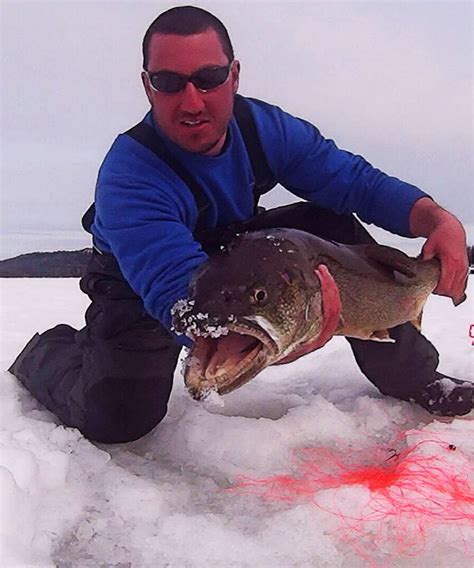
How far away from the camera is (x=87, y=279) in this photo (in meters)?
3.15

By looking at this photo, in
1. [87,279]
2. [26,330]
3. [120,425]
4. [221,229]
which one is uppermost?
[221,229]

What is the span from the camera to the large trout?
188 centimetres

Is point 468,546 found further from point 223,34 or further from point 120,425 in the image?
point 223,34

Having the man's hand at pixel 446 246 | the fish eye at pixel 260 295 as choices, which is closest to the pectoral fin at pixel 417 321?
the man's hand at pixel 446 246

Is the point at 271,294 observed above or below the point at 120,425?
above

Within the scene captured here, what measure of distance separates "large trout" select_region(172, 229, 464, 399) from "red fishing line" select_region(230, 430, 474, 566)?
1.53 ft

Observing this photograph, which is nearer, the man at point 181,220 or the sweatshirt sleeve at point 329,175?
the man at point 181,220

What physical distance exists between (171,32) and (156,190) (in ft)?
1.79

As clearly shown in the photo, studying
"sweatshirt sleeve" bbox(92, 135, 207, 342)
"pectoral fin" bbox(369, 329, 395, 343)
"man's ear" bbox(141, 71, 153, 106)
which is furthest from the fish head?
"man's ear" bbox(141, 71, 153, 106)

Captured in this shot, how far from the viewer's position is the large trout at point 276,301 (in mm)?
1880

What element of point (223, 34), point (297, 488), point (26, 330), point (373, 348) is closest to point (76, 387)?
point (297, 488)

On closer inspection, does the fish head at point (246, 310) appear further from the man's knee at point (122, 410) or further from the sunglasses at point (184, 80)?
the man's knee at point (122, 410)

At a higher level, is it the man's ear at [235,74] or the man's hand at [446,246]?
the man's ear at [235,74]

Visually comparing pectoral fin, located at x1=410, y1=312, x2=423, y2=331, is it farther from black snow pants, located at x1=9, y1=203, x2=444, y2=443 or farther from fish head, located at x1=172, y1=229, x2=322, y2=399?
fish head, located at x1=172, y1=229, x2=322, y2=399
